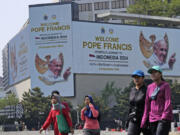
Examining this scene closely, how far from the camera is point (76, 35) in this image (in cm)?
8212

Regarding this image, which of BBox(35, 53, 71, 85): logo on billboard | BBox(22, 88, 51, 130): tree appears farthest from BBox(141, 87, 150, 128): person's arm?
BBox(35, 53, 71, 85): logo on billboard

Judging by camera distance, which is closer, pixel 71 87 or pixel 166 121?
pixel 166 121

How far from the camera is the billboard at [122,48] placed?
8225cm

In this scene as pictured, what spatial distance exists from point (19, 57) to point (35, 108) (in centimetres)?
1992

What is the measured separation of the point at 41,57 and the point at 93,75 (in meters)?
7.91

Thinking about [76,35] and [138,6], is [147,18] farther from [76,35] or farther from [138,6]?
[76,35]

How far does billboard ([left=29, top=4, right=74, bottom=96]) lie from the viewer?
81000 mm

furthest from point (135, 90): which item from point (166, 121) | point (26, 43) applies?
point (26, 43)

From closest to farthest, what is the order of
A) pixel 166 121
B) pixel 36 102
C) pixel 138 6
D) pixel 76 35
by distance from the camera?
pixel 166 121 → pixel 36 102 → pixel 76 35 → pixel 138 6

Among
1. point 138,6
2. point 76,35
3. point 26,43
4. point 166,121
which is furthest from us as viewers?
point 138,6

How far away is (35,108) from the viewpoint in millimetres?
75000

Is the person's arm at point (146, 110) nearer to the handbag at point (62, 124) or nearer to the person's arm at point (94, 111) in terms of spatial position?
the handbag at point (62, 124)

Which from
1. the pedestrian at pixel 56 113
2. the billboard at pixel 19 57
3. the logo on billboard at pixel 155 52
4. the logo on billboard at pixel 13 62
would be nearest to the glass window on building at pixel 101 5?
the billboard at pixel 19 57

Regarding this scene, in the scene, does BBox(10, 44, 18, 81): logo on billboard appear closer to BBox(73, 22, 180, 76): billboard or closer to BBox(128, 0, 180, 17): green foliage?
BBox(73, 22, 180, 76): billboard
